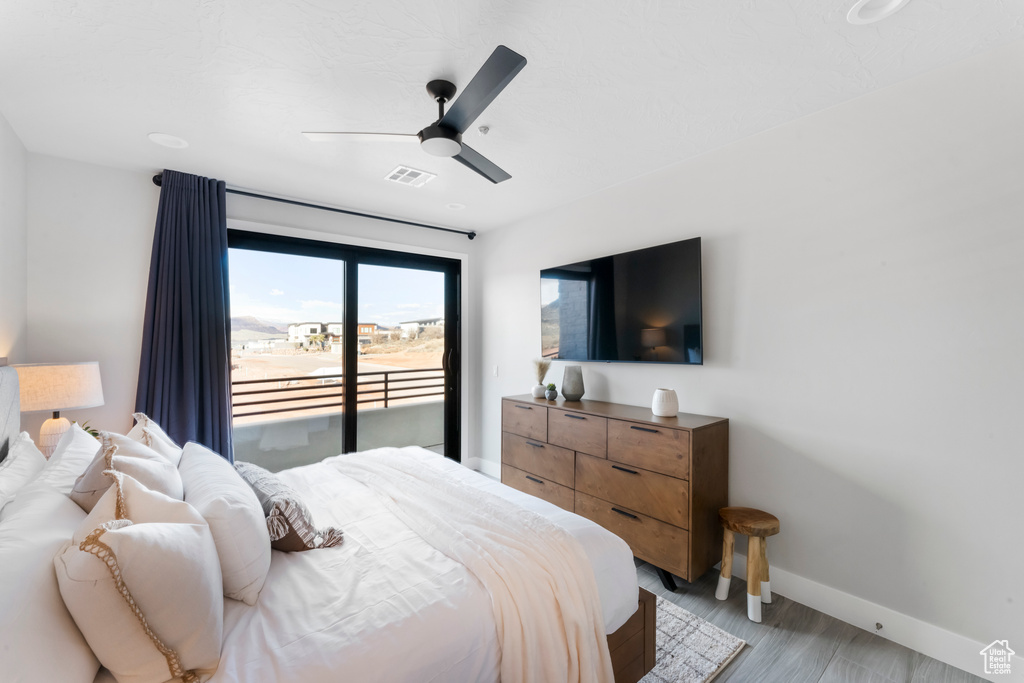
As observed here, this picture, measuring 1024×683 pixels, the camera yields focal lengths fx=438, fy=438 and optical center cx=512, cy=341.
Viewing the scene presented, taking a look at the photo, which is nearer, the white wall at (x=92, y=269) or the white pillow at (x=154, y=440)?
the white pillow at (x=154, y=440)

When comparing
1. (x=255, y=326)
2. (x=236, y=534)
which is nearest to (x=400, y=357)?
(x=255, y=326)

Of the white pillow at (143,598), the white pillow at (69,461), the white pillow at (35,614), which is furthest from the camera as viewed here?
the white pillow at (69,461)

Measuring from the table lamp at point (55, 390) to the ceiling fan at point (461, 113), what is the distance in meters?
1.82

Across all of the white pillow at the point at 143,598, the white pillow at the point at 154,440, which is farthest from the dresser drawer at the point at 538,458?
the white pillow at the point at 143,598

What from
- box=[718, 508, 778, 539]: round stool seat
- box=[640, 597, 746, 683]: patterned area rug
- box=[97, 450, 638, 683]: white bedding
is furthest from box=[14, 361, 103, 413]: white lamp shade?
box=[718, 508, 778, 539]: round stool seat

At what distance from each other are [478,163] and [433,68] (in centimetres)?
45

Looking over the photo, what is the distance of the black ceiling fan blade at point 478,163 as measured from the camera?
6.87ft

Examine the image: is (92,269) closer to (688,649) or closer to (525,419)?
(525,419)

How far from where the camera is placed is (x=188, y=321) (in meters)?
3.03

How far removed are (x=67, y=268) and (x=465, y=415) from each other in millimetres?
3194

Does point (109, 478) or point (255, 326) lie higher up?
point (255, 326)

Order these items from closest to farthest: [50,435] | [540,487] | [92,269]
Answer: [50,435]
[92,269]
[540,487]

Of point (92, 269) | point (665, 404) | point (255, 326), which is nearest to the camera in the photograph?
point (665, 404)

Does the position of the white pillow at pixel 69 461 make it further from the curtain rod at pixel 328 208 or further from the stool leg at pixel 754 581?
the stool leg at pixel 754 581
